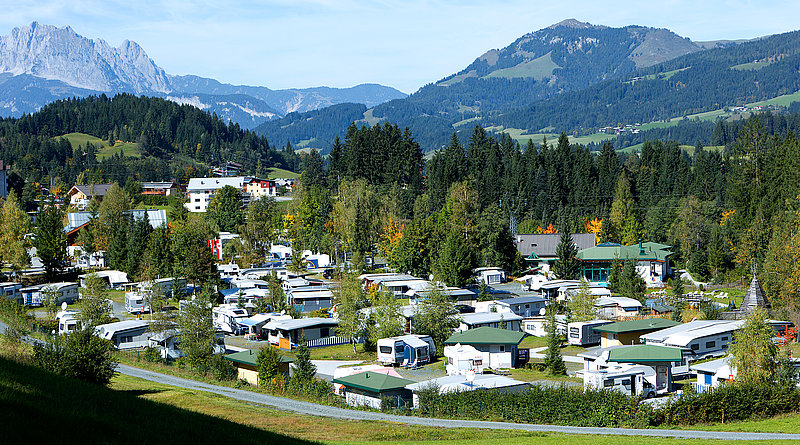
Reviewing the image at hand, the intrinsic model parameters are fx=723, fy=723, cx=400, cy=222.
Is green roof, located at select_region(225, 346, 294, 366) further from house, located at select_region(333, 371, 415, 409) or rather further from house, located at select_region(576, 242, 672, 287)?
house, located at select_region(576, 242, 672, 287)

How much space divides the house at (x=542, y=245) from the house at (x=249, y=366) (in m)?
44.9

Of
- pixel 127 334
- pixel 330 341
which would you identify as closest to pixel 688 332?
pixel 330 341

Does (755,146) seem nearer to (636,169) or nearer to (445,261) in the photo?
(636,169)

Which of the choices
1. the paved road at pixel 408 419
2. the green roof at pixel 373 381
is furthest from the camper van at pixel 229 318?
the green roof at pixel 373 381

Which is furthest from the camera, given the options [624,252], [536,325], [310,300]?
[624,252]

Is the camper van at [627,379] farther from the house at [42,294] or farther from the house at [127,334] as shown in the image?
the house at [42,294]

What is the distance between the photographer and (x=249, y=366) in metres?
38.6

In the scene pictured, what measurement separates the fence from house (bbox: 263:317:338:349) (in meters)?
0.16

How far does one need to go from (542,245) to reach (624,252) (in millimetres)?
9453

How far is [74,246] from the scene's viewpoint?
84.2 metres

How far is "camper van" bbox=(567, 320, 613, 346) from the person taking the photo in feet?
154

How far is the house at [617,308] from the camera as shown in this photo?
2110 inches

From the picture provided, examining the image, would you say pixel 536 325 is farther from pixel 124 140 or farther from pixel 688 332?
pixel 124 140

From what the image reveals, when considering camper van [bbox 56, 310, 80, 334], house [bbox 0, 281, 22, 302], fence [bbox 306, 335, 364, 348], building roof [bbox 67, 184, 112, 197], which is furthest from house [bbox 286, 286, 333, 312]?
building roof [bbox 67, 184, 112, 197]
